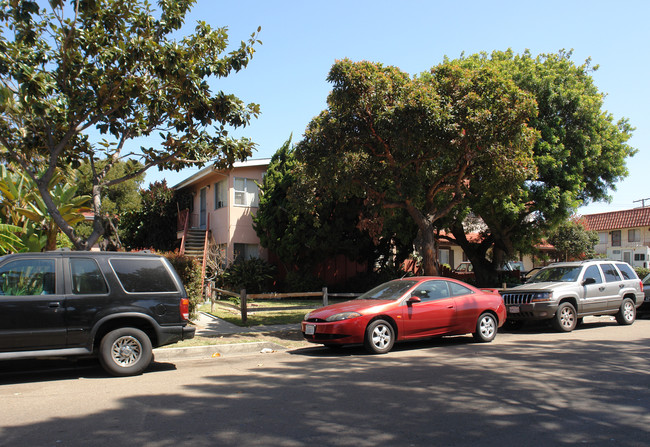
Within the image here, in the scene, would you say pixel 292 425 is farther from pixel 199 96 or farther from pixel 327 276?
pixel 327 276

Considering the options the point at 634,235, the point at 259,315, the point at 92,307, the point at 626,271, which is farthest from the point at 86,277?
the point at 634,235

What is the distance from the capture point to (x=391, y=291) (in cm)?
1056

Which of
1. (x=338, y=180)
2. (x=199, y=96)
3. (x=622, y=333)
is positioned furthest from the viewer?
(x=338, y=180)

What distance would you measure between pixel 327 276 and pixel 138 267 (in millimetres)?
16608

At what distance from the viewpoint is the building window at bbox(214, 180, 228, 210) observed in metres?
23.6

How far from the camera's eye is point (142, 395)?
6.53 meters

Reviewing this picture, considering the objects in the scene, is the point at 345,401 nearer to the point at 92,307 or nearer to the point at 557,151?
the point at 92,307

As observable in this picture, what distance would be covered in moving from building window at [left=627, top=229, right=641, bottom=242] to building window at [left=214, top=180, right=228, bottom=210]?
3673 cm

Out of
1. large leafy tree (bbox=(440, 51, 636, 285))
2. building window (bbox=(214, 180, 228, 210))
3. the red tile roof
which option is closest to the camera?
large leafy tree (bbox=(440, 51, 636, 285))

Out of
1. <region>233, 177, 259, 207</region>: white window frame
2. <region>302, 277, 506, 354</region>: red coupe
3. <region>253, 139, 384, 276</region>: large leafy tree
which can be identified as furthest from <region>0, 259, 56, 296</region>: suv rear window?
<region>233, 177, 259, 207</region>: white window frame

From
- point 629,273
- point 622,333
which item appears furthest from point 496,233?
point 622,333

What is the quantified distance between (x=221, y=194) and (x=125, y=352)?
1699 cm

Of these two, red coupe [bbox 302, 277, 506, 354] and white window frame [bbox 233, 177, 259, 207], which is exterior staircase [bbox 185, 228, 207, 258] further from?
red coupe [bbox 302, 277, 506, 354]

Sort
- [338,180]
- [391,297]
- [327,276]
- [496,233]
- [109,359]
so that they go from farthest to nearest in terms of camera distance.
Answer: [327,276], [496,233], [338,180], [391,297], [109,359]
